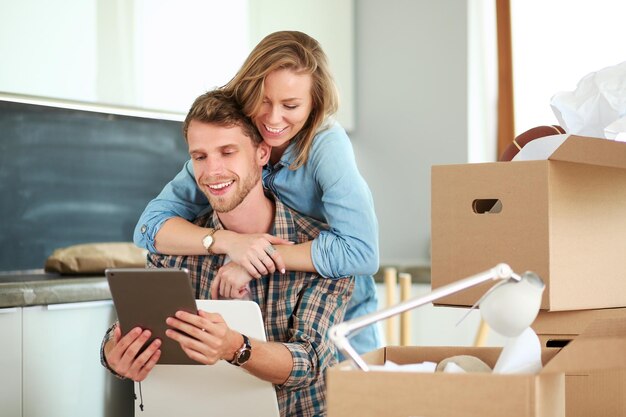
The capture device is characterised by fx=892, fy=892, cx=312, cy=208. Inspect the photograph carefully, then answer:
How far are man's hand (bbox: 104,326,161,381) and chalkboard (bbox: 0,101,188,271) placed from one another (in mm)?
1314

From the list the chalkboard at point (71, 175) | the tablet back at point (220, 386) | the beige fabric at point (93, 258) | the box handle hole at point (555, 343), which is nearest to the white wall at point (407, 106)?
the chalkboard at point (71, 175)

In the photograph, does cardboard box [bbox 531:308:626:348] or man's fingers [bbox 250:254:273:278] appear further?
man's fingers [bbox 250:254:273:278]

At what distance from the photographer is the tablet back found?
5.03 ft

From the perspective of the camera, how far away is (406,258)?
3711 mm

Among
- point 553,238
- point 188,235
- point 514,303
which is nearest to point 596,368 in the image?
point 514,303

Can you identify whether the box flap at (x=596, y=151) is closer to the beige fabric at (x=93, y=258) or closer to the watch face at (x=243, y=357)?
the watch face at (x=243, y=357)

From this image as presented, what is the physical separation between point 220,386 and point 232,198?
38 cm

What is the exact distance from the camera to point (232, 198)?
1.74 metres

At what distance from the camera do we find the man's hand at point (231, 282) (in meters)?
1.71

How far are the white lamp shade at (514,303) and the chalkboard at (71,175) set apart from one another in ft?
6.86

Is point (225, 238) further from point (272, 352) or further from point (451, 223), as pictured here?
point (451, 223)

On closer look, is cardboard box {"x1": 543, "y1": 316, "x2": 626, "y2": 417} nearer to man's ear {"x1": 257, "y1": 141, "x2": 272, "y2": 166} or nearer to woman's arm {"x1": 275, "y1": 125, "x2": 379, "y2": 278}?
woman's arm {"x1": 275, "y1": 125, "x2": 379, "y2": 278}

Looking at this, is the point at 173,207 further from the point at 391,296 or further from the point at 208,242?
the point at 391,296

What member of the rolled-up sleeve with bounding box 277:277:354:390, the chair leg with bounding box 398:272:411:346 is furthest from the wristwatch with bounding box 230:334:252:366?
the chair leg with bounding box 398:272:411:346
